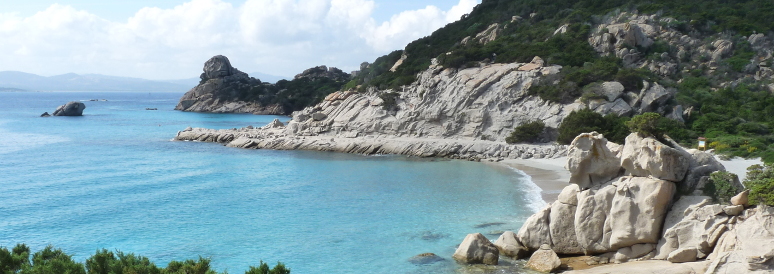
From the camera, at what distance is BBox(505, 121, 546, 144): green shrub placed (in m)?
45.0

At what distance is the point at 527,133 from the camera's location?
4500 cm

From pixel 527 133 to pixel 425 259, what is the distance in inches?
1144

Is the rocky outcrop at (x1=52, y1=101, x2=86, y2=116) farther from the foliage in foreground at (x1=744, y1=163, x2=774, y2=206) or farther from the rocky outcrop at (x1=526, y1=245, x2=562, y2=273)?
the foliage in foreground at (x1=744, y1=163, x2=774, y2=206)

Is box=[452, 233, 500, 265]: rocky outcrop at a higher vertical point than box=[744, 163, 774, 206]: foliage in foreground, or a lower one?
lower

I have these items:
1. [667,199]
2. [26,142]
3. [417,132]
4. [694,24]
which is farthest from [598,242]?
[26,142]

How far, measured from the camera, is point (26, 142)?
5462 cm

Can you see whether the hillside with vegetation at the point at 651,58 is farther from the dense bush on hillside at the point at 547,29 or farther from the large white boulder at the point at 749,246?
the large white boulder at the point at 749,246

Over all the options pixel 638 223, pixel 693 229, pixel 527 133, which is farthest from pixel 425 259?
pixel 527 133

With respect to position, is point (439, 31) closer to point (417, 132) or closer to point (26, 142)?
point (417, 132)

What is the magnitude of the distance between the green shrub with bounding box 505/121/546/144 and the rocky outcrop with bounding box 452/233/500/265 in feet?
94.2

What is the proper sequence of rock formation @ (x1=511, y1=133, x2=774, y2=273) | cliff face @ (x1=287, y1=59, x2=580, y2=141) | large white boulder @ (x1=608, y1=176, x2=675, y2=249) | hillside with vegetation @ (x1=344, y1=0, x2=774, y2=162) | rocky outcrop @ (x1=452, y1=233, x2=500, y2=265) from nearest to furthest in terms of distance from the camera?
rock formation @ (x1=511, y1=133, x2=774, y2=273) < large white boulder @ (x1=608, y1=176, x2=675, y2=249) < rocky outcrop @ (x1=452, y1=233, x2=500, y2=265) < hillside with vegetation @ (x1=344, y1=0, x2=774, y2=162) < cliff face @ (x1=287, y1=59, x2=580, y2=141)

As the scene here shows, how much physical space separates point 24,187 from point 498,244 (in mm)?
26849

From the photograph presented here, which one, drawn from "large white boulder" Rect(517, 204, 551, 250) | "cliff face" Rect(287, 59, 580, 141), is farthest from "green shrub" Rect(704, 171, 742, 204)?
"cliff face" Rect(287, 59, 580, 141)

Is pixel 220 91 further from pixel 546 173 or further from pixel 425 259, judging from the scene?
pixel 425 259
